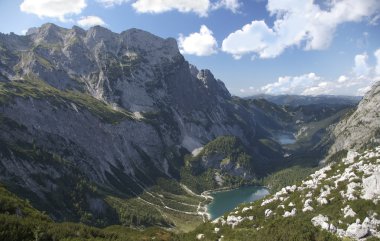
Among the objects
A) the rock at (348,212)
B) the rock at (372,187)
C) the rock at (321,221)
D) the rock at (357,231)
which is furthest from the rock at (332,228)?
the rock at (372,187)

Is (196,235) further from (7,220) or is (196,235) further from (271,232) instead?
(7,220)

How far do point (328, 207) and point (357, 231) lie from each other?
437 inches

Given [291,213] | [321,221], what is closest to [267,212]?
[291,213]

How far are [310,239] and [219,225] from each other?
29.0 m

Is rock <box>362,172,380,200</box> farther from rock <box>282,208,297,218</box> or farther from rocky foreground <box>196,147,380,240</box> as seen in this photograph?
rock <box>282,208,297,218</box>

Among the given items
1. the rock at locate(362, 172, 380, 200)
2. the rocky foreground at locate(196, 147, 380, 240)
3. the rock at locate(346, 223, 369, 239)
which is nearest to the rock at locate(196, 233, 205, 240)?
the rocky foreground at locate(196, 147, 380, 240)

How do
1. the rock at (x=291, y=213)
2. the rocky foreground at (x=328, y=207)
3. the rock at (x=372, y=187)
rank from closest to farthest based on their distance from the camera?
the rocky foreground at (x=328, y=207) → the rock at (x=372, y=187) → the rock at (x=291, y=213)

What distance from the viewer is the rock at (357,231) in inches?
3009

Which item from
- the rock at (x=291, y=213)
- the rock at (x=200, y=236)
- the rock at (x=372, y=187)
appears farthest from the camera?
the rock at (x=200, y=236)

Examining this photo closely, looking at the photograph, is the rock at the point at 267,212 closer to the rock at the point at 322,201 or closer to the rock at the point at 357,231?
the rock at the point at 322,201

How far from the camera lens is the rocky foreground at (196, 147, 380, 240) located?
79188mm

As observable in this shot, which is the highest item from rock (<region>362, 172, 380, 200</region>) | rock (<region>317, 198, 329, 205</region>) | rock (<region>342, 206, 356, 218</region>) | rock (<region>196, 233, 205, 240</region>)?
rock (<region>362, 172, 380, 200</region>)

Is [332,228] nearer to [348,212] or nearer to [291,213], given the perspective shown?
[348,212]

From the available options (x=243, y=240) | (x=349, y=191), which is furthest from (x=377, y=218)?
(x=243, y=240)
